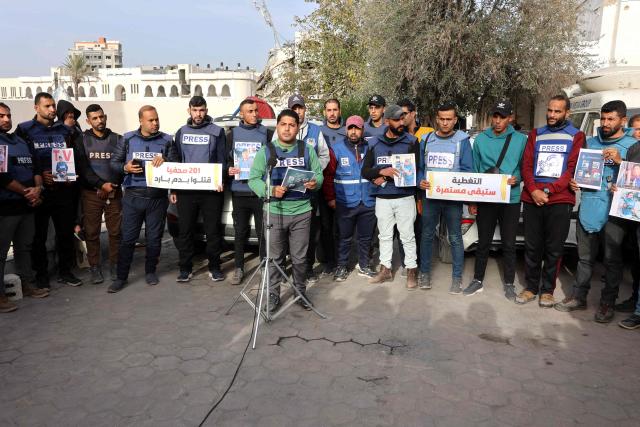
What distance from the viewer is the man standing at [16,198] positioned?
4996mm

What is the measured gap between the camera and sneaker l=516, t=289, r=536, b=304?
5238mm

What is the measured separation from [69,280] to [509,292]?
507cm

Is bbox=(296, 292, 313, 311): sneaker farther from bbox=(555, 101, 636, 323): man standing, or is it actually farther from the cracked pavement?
bbox=(555, 101, 636, 323): man standing

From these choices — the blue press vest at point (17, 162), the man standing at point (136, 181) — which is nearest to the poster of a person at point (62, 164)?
the blue press vest at point (17, 162)

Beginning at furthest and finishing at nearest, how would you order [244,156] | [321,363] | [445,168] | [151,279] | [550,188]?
1. [151,279]
2. [244,156]
3. [445,168]
4. [550,188]
5. [321,363]

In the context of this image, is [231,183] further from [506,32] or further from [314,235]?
[506,32]

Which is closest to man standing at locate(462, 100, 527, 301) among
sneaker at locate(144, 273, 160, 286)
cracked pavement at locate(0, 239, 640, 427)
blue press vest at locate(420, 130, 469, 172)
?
blue press vest at locate(420, 130, 469, 172)

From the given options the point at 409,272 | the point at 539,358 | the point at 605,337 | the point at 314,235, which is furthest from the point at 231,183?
the point at 605,337

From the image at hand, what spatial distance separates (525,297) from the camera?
525 cm

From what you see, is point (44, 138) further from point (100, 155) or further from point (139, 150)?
point (139, 150)

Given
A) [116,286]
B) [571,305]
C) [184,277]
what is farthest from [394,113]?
[116,286]

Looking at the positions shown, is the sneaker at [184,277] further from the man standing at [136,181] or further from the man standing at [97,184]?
the man standing at [97,184]

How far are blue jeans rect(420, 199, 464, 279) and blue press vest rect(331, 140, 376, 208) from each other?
→ 0.67 meters

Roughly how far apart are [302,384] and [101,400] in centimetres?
140
